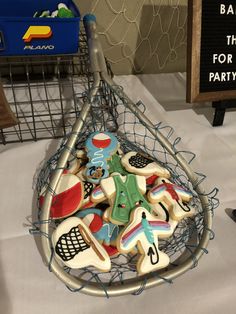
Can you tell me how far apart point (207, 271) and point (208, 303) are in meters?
0.05

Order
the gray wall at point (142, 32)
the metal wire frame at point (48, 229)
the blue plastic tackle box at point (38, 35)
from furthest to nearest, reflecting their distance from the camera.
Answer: the gray wall at point (142, 32) < the blue plastic tackle box at point (38, 35) < the metal wire frame at point (48, 229)

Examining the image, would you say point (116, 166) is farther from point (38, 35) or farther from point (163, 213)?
point (38, 35)

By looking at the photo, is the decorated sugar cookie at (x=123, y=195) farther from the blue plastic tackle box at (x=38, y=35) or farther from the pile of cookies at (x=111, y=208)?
the blue plastic tackle box at (x=38, y=35)

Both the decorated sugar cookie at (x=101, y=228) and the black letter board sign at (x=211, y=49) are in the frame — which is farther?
the black letter board sign at (x=211, y=49)

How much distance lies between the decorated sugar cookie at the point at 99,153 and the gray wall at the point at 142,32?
1.87ft

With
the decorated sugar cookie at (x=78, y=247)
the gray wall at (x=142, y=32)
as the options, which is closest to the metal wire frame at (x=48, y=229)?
the decorated sugar cookie at (x=78, y=247)

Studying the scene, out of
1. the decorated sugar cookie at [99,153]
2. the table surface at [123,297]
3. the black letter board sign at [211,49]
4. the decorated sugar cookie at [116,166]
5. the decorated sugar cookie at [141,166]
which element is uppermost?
the black letter board sign at [211,49]

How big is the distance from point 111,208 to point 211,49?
0.44m

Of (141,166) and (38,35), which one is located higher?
(38,35)

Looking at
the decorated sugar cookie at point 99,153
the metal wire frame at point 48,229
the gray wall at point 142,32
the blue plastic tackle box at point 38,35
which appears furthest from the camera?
the gray wall at point 142,32

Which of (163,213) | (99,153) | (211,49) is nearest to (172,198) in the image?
→ (163,213)

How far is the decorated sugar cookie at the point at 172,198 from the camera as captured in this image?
0.48 m

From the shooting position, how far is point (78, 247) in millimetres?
425

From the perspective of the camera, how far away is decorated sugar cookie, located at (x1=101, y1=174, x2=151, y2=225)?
0.46 metres
